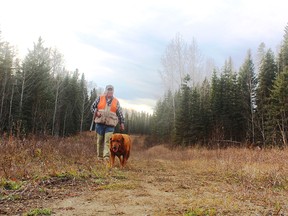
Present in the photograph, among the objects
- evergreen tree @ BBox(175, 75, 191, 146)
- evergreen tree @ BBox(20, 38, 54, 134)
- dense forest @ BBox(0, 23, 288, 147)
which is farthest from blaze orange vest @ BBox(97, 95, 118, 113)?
evergreen tree @ BBox(175, 75, 191, 146)

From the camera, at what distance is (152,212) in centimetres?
291

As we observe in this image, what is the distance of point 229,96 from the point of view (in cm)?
3409

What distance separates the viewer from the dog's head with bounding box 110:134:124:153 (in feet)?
23.4

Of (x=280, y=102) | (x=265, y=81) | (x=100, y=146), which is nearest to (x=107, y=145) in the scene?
(x=100, y=146)

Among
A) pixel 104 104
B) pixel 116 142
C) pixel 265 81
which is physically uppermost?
→ pixel 265 81

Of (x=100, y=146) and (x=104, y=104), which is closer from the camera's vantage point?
(x=104, y=104)

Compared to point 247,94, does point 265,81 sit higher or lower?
higher

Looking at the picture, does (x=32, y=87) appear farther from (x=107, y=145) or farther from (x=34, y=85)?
(x=107, y=145)

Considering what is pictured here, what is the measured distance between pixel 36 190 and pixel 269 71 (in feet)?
106

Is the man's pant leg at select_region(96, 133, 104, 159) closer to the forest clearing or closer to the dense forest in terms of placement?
the forest clearing

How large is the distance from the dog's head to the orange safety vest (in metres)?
0.81

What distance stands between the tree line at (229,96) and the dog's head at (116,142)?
2166 cm

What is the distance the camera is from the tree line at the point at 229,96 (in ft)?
97.6

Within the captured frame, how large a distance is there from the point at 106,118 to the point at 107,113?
145 millimetres
